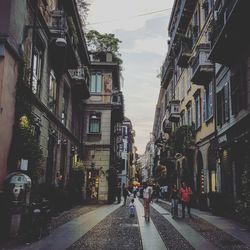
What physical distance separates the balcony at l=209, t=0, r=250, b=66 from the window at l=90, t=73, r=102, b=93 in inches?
701

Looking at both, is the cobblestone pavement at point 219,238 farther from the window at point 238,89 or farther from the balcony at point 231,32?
the balcony at point 231,32

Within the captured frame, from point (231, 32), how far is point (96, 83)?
71.2 ft

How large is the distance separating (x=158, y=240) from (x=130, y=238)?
0.87m

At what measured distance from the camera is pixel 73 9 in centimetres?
2548

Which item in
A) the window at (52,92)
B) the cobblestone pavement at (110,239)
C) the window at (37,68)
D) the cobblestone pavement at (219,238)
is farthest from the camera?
the window at (52,92)

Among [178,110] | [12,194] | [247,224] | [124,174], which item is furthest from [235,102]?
[124,174]

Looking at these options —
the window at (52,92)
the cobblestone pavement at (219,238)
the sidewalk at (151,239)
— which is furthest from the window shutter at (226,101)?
the window at (52,92)

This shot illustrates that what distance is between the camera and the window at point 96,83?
3675 centimetres

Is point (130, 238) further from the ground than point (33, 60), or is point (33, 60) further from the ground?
point (33, 60)

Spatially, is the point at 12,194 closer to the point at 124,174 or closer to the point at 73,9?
the point at 73,9

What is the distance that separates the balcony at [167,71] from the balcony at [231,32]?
2219 centimetres

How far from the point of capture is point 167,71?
45.2m

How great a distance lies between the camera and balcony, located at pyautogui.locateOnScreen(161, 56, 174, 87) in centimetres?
4300

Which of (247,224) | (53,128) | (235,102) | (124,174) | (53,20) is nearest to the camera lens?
(247,224)
